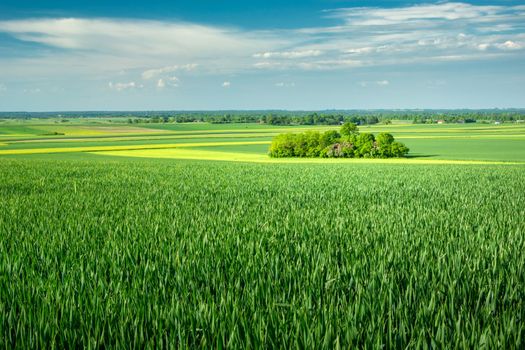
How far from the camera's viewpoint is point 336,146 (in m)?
72.3

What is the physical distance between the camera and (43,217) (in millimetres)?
12961

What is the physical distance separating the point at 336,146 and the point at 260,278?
6687 cm

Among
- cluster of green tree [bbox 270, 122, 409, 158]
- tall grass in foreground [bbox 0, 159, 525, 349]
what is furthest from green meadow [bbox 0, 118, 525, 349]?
cluster of green tree [bbox 270, 122, 409, 158]

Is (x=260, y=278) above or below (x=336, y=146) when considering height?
above

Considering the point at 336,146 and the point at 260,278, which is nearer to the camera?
the point at 260,278

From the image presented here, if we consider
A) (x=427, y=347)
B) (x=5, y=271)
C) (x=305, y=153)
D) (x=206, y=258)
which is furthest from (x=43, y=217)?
(x=305, y=153)

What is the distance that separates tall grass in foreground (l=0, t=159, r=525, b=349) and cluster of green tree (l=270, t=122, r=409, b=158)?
54.8m

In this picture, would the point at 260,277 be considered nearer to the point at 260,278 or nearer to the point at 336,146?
the point at 260,278

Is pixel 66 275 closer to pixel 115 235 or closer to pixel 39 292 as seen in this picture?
pixel 39 292

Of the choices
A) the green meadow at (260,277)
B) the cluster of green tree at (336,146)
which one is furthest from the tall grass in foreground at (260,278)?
the cluster of green tree at (336,146)

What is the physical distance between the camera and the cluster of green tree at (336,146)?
6912cm

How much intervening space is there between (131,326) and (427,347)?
265 cm

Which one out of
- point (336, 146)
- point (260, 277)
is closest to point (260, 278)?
point (260, 277)

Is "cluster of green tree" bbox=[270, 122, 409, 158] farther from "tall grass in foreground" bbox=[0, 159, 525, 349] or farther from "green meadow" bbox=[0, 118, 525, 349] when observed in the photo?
"tall grass in foreground" bbox=[0, 159, 525, 349]
